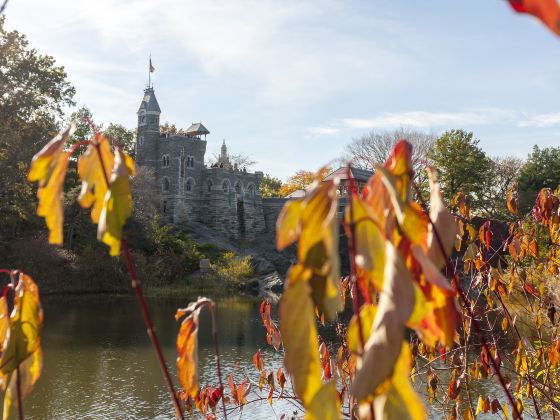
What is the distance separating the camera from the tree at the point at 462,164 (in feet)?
97.1

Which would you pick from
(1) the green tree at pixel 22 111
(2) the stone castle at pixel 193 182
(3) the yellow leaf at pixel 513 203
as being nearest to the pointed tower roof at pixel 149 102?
(2) the stone castle at pixel 193 182

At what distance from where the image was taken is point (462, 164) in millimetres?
29484

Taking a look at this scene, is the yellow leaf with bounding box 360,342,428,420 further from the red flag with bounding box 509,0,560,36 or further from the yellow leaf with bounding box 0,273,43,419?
the yellow leaf with bounding box 0,273,43,419

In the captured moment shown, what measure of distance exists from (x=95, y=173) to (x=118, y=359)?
13.5 metres

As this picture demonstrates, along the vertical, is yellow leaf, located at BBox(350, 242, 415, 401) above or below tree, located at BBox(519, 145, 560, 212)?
below

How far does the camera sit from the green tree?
1934cm

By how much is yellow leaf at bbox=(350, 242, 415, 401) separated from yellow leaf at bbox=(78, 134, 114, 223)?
0.41 meters

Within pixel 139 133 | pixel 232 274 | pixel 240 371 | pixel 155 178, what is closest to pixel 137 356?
pixel 240 371

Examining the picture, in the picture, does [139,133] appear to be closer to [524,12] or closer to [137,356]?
[137,356]

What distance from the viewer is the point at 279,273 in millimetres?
29156

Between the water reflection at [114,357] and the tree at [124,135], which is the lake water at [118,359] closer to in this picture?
the water reflection at [114,357]

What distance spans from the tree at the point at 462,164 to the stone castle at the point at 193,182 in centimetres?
1038

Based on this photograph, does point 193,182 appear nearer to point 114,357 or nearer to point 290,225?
point 114,357

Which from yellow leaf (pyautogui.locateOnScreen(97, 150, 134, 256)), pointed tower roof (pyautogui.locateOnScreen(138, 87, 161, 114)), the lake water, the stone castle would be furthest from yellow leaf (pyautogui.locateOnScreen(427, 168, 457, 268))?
pointed tower roof (pyautogui.locateOnScreen(138, 87, 161, 114))
